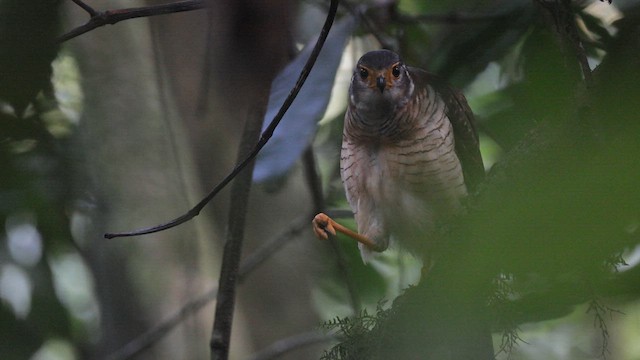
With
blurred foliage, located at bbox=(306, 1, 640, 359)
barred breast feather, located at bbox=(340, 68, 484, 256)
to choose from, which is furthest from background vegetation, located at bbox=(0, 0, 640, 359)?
barred breast feather, located at bbox=(340, 68, 484, 256)

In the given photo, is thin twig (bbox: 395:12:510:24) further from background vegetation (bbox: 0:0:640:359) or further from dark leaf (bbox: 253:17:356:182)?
dark leaf (bbox: 253:17:356:182)

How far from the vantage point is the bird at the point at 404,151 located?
271 centimetres

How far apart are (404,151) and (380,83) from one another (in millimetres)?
228

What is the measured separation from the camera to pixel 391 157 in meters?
2.77

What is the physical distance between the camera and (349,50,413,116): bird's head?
2.74m

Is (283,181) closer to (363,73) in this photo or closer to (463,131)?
(363,73)

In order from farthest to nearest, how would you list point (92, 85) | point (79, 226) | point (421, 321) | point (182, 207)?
point (79, 226)
point (92, 85)
point (182, 207)
point (421, 321)

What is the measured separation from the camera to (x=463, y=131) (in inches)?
110

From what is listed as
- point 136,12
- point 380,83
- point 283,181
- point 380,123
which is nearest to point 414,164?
point 380,123

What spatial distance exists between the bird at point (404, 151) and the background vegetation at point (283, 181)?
125mm

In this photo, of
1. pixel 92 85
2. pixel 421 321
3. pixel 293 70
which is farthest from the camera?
pixel 92 85

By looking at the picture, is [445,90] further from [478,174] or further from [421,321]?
[421,321]

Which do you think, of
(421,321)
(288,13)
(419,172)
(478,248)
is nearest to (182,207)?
(419,172)

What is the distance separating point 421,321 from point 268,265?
2.68 m
